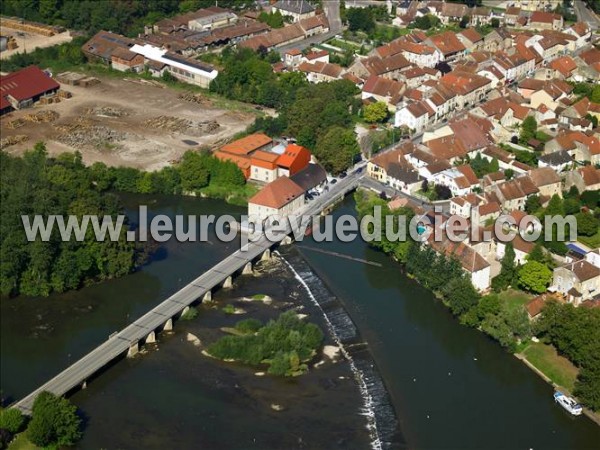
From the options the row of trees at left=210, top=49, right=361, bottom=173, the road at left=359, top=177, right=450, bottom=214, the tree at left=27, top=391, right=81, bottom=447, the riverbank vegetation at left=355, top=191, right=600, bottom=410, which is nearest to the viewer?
the tree at left=27, top=391, right=81, bottom=447

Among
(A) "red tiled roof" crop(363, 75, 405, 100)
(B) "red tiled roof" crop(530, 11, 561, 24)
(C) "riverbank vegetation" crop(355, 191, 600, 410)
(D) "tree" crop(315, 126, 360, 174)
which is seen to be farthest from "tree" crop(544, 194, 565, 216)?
(B) "red tiled roof" crop(530, 11, 561, 24)

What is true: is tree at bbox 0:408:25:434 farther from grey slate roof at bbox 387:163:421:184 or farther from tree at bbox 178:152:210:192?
grey slate roof at bbox 387:163:421:184

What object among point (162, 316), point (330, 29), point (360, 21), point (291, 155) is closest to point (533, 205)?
point (291, 155)

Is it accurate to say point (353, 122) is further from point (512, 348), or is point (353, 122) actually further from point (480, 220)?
point (512, 348)

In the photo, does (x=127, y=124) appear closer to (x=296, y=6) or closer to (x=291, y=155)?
(x=291, y=155)

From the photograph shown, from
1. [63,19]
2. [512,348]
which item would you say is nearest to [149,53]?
[63,19]

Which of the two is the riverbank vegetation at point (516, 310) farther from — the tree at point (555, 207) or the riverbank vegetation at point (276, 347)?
the riverbank vegetation at point (276, 347)
